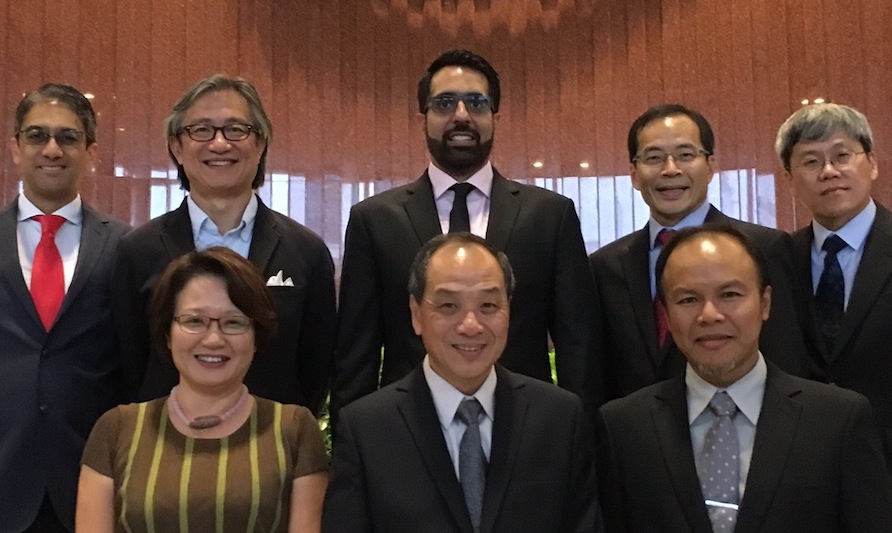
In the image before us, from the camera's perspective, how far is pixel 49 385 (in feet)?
8.86

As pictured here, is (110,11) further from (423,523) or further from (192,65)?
(423,523)

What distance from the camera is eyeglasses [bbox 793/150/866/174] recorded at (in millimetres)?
2908

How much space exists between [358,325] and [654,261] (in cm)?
93

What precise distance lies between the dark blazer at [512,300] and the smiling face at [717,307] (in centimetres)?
43

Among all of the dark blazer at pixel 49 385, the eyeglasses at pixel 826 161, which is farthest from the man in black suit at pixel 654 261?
the dark blazer at pixel 49 385

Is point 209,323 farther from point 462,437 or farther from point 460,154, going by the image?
point 460,154

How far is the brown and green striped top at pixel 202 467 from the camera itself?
208 cm

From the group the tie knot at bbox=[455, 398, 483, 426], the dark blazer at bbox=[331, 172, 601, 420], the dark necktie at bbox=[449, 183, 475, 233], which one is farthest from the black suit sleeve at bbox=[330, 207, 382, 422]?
the tie knot at bbox=[455, 398, 483, 426]

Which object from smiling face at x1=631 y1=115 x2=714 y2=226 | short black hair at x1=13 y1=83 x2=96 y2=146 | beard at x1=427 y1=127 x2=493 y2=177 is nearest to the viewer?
beard at x1=427 y1=127 x2=493 y2=177

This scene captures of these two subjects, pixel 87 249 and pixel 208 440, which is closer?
pixel 208 440

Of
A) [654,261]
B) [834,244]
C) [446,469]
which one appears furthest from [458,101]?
[834,244]

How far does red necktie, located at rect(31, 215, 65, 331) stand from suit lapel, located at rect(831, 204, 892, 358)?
226 centimetres

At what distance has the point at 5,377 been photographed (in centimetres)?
269

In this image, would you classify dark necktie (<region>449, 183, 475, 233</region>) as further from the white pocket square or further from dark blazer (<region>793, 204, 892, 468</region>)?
dark blazer (<region>793, 204, 892, 468</region>)
